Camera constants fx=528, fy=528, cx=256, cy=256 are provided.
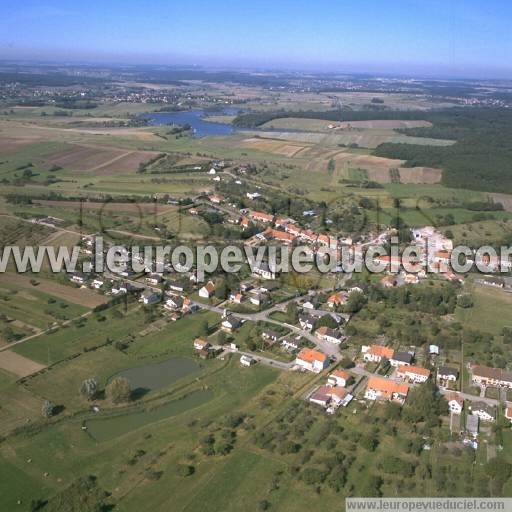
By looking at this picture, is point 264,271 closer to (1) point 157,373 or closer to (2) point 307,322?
(2) point 307,322

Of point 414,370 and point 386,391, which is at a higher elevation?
point 414,370

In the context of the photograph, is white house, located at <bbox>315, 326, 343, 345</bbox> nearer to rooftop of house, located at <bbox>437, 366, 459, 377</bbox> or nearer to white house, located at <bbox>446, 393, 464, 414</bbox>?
rooftop of house, located at <bbox>437, 366, 459, 377</bbox>

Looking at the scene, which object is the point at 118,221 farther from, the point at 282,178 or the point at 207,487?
the point at 207,487

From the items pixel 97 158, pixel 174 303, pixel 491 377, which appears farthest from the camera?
pixel 97 158

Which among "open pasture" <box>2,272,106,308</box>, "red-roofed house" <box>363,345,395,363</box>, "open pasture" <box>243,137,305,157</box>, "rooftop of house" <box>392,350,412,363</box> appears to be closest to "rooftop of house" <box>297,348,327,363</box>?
"red-roofed house" <box>363,345,395,363</box>

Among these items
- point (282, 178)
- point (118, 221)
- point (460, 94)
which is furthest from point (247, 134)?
point (460, 94)

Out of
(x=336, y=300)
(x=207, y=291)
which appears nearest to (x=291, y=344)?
(x=336, y=300)

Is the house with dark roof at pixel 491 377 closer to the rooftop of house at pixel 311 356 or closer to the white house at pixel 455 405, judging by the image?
the white house at pixel 455 405

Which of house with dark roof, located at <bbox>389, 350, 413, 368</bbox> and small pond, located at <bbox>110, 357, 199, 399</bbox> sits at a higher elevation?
house with dark roof, located at <bbox>389, 350, 413, 368</bbox>

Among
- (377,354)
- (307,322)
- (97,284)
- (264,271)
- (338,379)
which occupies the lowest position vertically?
(338,379)

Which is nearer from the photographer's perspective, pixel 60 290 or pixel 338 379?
pixel 338 379

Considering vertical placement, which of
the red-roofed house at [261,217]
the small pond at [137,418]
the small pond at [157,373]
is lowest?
the small pond at [137,418]

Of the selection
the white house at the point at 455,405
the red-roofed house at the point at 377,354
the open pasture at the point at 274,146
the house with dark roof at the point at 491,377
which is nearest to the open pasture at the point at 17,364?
the red-roofed house at the point at 377,354
